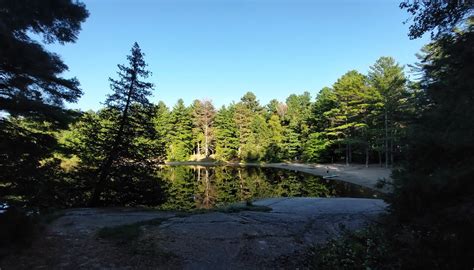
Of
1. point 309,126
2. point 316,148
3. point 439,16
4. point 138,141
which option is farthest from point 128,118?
point 309,126

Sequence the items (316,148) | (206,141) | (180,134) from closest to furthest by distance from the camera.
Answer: (316,148) → (180,134) → (206,141)

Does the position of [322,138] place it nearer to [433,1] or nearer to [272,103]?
[272,103]

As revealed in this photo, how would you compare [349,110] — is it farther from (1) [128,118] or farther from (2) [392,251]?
(2) [392,251]

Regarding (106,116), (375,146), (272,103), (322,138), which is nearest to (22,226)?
(106,116)

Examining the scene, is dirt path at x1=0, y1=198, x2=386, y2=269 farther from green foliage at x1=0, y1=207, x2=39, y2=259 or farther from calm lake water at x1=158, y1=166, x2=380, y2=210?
calm lake water at x1=158, y1=166, x2=380, y2=210

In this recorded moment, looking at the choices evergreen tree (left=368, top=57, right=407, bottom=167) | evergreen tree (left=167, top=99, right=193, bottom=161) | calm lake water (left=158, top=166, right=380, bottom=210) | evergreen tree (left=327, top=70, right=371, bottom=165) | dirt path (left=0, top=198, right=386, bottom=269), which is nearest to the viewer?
dirt path (left=0, top=198, right=386, bottom=269)

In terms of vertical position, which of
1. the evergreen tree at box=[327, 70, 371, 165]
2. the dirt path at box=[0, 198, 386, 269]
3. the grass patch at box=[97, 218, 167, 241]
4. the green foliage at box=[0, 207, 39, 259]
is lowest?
the dirt path at box=[0, 198, 386, 269]

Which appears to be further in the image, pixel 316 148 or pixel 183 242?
pixel 316 148

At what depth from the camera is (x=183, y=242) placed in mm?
6070

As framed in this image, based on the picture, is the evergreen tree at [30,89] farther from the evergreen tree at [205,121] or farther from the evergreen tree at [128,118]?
the evergreen tree at [205,121]

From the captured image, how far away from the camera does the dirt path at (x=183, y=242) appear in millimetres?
5047

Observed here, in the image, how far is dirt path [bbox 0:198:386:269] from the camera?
505 centimetres

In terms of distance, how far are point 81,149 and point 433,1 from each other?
1141 cm

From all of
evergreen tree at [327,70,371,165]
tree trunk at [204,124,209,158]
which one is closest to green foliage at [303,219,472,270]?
evergreen tree at [327,70,371,165]
